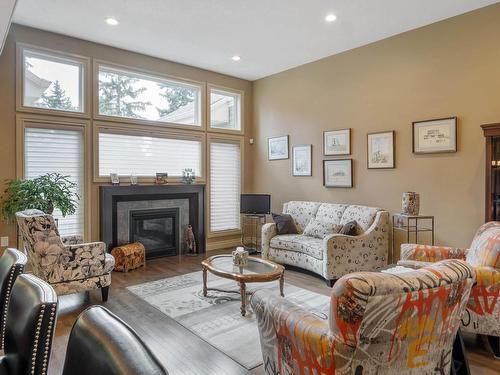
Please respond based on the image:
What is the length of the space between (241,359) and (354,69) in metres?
4.52

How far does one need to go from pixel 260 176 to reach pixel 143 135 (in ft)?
8.16

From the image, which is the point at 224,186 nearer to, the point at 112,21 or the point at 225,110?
the point at 225,110

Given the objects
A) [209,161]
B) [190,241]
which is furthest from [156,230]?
[209,161]

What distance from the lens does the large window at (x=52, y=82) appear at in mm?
4699

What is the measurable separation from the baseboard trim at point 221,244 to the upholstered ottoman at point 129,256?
148 centimetres

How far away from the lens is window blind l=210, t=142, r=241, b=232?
6629 mm

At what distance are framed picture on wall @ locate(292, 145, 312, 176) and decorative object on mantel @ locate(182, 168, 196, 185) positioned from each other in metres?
1.86

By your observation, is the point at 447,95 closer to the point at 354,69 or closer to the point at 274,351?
the point at 354,69

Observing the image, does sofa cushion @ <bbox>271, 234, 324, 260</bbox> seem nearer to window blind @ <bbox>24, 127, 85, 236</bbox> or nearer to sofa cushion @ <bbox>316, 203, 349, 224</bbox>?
sofa cushion @ <bbox>316, 203, 349, 224</bbox>

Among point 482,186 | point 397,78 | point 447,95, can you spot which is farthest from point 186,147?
point 482,186

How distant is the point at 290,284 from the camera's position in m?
4.45

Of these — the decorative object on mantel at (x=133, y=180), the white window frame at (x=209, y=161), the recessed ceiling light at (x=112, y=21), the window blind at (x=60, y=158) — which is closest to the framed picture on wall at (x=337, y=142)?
the white window frame at (x=209, y=161)

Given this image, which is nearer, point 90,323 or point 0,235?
point 90,323

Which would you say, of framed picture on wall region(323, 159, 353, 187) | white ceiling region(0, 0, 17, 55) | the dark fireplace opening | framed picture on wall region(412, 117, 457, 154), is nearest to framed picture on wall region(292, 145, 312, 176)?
framed picture on wall region(323, 159, 353, 187)
